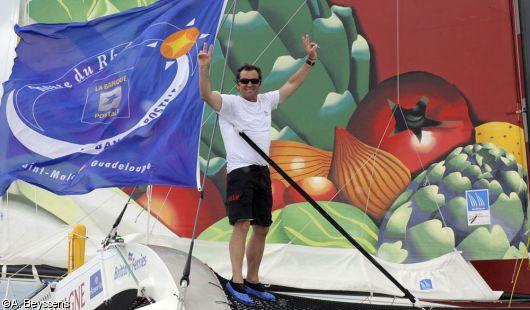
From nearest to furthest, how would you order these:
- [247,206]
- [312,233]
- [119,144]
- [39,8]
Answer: [247,206], [119,144], [312,233], [39,8]

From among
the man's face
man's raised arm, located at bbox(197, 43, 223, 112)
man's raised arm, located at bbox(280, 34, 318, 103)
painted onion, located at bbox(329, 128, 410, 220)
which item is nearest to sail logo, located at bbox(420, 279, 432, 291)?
painted onion, located at bbox(329, 128, 410, 220)

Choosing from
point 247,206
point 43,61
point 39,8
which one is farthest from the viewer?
point 39,8

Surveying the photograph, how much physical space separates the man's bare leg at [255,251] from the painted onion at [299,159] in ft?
5.43

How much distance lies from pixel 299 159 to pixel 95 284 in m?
1.99

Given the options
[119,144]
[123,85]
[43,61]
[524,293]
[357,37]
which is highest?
[357,37]

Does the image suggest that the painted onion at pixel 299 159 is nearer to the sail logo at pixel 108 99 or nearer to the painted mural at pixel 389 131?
the painted mural at pixel 389 131

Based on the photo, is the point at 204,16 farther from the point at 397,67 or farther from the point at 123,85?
the point at 397,67

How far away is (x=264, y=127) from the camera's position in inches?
123

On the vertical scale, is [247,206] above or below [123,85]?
below

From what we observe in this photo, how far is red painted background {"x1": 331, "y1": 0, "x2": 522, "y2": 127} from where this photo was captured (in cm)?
440

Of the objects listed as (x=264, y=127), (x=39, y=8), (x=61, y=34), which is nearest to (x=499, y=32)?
(x=264, y=127)

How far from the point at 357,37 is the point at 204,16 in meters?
1.86

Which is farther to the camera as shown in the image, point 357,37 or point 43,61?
point 357,37

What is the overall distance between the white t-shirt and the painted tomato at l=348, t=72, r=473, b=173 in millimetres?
1662
